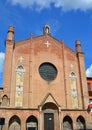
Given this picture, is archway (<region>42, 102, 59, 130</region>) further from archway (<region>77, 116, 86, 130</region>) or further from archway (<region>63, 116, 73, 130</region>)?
archway (<region>77, 116, 86, 130</region>)

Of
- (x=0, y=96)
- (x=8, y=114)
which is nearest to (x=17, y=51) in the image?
(x=0, y=96)

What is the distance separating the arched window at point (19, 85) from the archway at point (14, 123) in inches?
63.5

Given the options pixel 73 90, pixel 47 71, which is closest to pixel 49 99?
pixel 73 90

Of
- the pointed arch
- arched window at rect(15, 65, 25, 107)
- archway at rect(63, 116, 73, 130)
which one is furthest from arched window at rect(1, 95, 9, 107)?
the pointed arch

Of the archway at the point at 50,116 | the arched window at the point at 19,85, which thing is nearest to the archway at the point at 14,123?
the arched window at the point at 19,85

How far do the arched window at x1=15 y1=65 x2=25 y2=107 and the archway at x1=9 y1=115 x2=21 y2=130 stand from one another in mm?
1613

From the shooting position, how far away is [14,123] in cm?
2284

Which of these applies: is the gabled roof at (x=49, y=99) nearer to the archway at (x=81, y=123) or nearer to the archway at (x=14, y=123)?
the archway at (x=81, y=123)

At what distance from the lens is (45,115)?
79.2 ft

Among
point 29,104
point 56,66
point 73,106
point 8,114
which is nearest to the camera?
point 8,114

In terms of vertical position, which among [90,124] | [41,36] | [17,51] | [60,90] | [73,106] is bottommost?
[90,124]

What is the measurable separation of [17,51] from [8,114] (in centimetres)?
864

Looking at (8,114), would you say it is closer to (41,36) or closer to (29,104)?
(29,104)

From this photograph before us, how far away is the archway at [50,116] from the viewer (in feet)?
77.9
